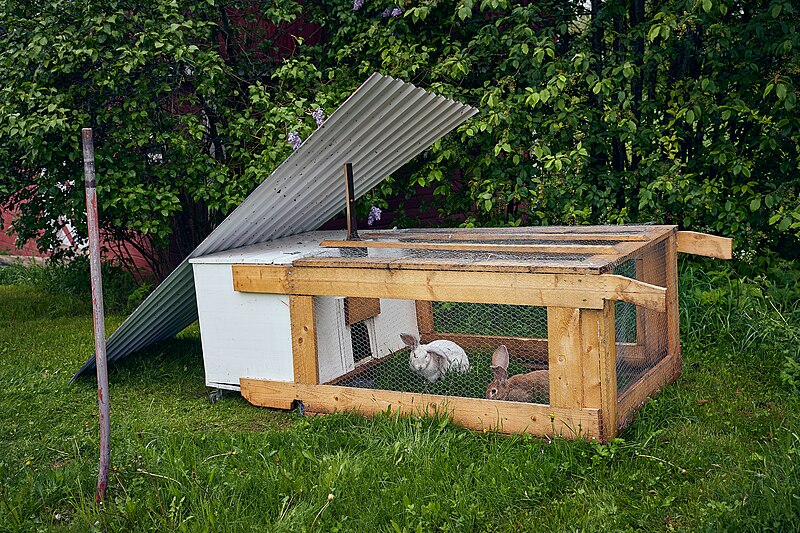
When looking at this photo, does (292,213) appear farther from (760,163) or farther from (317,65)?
(760,163)

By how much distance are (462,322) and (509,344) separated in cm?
30

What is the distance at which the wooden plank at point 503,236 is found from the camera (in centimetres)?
393

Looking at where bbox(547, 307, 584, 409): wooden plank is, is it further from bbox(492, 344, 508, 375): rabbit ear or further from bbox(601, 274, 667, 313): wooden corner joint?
bbox(492, 344, 508, 375): rabbit ear

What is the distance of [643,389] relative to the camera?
12.2 feet

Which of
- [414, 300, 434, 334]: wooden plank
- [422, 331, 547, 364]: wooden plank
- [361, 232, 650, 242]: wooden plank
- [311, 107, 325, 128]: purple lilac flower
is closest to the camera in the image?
[361, 232, 650, 242]: wooden plank

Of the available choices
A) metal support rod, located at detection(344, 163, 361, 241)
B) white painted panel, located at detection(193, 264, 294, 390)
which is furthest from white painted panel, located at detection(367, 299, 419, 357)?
white painted panel, located at detection(193, 264, 294, 390)

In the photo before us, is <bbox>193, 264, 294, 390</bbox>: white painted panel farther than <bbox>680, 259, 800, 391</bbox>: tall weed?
No

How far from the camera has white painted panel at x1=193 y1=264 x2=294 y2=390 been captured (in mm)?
3947

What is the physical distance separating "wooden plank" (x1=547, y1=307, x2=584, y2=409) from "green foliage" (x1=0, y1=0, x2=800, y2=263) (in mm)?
2062

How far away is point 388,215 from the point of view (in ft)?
23.4

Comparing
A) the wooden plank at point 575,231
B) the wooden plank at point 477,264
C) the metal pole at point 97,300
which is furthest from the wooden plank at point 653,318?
the metal pole at point 97,300

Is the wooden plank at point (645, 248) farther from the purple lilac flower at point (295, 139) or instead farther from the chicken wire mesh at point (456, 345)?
the purple lilac flower at point (295, 139)


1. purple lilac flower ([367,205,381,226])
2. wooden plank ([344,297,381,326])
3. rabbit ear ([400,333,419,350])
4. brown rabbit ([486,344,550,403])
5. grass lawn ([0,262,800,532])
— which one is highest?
purple lilac flower ([367,205,381,226])

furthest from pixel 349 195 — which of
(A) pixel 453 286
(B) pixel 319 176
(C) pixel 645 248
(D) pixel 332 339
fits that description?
(C) pixel 645 248
